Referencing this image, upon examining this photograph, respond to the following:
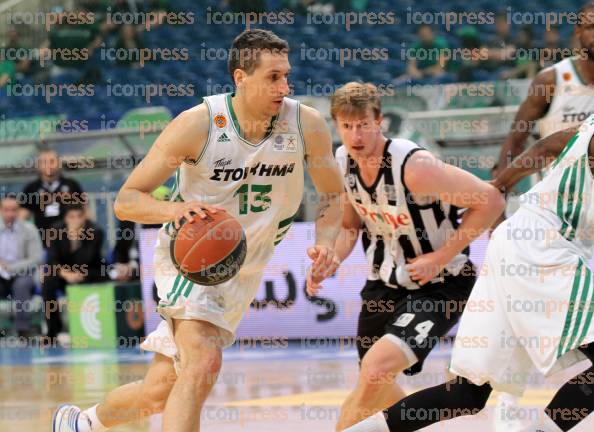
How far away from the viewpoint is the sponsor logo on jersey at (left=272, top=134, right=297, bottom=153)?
4.96m

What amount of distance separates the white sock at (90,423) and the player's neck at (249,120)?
5.07 feet

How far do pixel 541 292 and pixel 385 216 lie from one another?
3.96ft

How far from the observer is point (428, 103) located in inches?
456

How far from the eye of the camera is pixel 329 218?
17.0 ft

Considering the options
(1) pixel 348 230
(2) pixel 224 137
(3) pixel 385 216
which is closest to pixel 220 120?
(2) pixel 224 137

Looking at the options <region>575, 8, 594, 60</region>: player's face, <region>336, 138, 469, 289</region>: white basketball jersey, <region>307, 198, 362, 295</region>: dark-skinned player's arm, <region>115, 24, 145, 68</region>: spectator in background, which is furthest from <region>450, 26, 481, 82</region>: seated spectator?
<region>336, 138, 469, 289</region>: white basketball jersey

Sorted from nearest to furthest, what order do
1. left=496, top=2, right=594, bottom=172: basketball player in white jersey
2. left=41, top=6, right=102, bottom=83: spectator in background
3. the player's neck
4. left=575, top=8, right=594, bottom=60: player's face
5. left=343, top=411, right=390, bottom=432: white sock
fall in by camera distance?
1. left=343, top=411, right=390, bottom=432: white sock
2. the player's neck
3. left=575, top=8, right=594, bottom=60: player's face
4. left=496, top=2, right=594, bottom=172: basketball player in white jersey
5. left=41, top=6, right=102, bottom=83: spectator in background

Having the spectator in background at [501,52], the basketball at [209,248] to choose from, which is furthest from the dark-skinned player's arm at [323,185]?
the spectator in background at [501,52]

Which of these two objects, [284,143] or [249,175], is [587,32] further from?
[249,175]

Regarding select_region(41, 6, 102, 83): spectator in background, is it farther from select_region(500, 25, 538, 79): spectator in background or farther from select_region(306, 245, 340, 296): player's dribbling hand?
select_region(306, 245, 340, 296): player's dribbling hand

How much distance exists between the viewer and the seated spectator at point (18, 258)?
12.7 meters

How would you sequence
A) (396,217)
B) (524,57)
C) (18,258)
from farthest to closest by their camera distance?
(524,57)
(18,258)
(396,217)

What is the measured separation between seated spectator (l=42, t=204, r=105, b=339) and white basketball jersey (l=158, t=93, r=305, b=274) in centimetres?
714

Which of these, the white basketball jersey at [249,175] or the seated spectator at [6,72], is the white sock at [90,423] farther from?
the seated spectator at [6,72]
